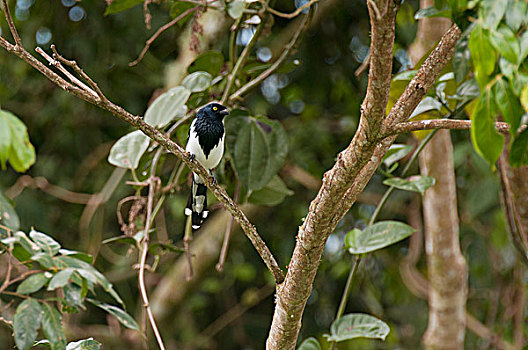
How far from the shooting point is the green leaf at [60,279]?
5.41 ft

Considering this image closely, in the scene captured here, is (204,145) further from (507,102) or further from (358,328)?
(507,102)

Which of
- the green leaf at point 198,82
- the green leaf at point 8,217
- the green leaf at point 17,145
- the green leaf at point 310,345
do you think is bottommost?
the green leaf at point 310,345

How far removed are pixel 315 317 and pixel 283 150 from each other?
223cm

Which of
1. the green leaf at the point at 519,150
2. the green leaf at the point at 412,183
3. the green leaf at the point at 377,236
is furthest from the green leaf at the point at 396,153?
the green leaf at the point at 519,150

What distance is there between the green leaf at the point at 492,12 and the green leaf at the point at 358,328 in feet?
3.79

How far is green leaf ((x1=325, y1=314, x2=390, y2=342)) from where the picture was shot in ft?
6.00

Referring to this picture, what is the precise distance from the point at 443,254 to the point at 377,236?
0.71 meters

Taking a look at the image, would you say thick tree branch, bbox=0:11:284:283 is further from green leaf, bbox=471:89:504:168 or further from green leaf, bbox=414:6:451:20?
green leaf, bbox=414:6:451:20

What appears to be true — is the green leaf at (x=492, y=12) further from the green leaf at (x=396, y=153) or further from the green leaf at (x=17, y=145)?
the green leaf at (x=396, y=153)

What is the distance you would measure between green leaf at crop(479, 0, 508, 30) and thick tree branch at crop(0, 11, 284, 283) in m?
0.73

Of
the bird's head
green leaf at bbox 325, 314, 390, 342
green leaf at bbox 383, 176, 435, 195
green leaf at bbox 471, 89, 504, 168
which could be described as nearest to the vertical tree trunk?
green leaf at bbox 383, 176, 435, 195

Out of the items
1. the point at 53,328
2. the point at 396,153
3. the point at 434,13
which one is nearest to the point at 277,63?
the point at 396,153

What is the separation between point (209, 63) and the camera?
241cm

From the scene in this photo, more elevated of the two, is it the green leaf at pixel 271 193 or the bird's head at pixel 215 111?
the bird's head at pixel 215 111
